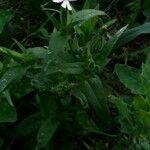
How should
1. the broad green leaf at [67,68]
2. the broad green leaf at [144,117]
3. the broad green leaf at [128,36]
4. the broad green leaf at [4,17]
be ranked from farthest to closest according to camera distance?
the broad green leaf at [4,17] < the broad green leaf at [128,36] < the broad green leaf at [67,68] < the broad green leaf at [144,117]

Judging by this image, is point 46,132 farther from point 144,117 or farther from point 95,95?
point 144,117

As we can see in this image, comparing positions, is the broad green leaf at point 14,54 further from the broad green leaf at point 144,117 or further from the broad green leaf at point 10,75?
the broad green leaf at point 144,117

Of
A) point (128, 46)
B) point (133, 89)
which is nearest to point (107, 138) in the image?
point (133, 89)

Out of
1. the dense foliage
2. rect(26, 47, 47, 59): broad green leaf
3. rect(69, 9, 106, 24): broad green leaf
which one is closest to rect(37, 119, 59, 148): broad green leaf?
the dense foliage

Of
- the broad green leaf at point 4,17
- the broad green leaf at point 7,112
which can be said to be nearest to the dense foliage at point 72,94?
the broad green leaf at point 7,112

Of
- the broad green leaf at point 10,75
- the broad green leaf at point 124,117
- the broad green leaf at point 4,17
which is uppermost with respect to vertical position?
the broad green leaf at point 4,17

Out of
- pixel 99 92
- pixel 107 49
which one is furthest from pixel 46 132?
pixel 107 49

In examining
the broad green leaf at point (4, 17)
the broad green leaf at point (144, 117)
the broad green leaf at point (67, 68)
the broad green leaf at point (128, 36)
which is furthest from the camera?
the broad green leaf at point (4, 17)

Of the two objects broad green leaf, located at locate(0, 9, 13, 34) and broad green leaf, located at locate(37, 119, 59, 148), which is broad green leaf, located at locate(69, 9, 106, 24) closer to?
broad green leaf, located at locate(37, 119, 59, 148)

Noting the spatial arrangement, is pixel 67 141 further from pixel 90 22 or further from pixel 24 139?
pixel 90 22
